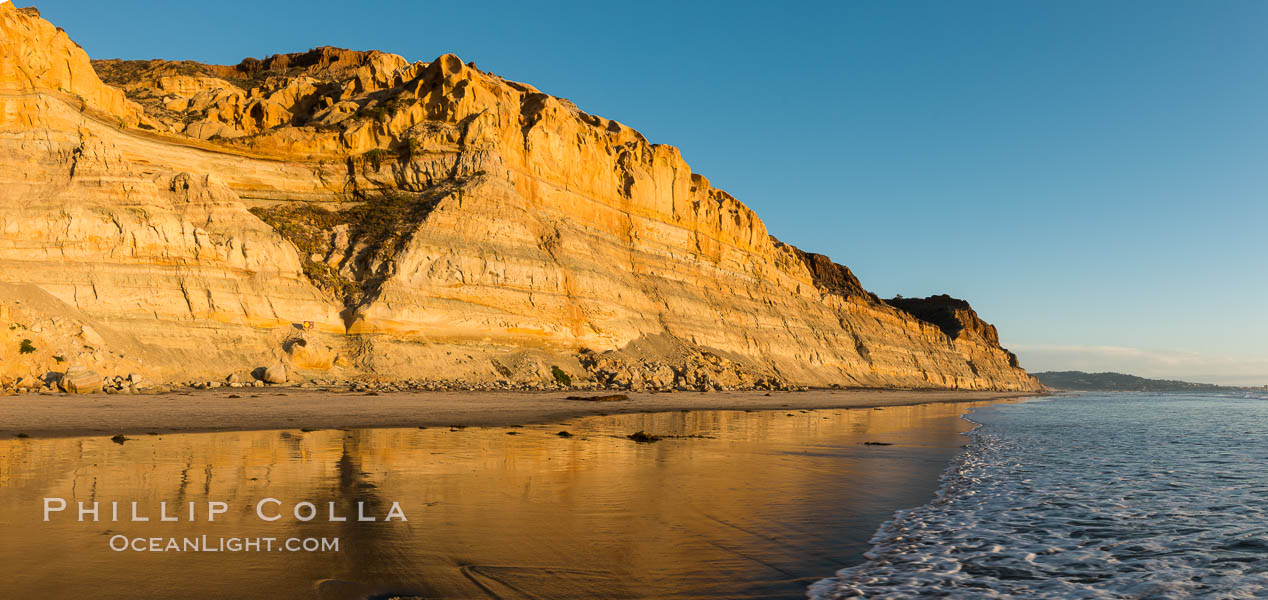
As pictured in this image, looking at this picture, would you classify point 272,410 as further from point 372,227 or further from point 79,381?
point 372,227

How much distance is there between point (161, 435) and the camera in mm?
13328

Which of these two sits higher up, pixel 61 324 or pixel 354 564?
pixel 61 324

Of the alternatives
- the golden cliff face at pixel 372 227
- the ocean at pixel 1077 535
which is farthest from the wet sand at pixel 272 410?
the ocean at pixel 1077 535

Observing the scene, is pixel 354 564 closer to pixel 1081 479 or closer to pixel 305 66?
pixel 1081 479

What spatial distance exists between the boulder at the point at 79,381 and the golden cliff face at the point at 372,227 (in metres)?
2.01

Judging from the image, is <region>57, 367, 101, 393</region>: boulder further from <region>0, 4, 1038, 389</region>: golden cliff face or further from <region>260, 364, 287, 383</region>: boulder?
<region>260, 364, 287, 383</region>: boulder

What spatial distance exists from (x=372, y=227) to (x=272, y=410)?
19865 millimetres

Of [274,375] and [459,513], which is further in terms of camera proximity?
[274,375]

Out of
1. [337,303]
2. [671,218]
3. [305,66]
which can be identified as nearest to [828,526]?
[337,303]

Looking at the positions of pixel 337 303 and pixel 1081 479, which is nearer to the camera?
pixel 1081 479

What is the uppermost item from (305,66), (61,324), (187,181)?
(305,66)

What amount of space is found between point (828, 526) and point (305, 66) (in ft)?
263

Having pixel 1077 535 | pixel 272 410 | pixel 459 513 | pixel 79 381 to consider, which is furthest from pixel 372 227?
pixel 1077 535

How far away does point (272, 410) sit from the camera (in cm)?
1838
